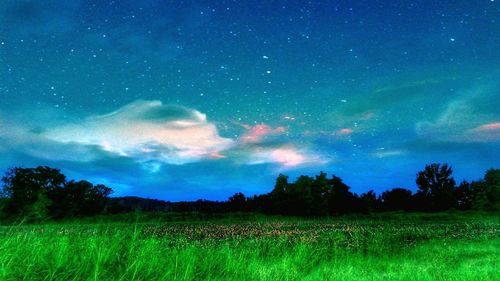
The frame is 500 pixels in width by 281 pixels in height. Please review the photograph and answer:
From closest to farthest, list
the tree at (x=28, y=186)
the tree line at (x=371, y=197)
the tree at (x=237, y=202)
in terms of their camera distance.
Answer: the tree at (x=28, y=186) → the tree line at (x=371, y=197) → the tree at (x=237, y=202)

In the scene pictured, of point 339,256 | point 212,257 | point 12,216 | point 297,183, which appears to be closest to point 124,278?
point 212,257

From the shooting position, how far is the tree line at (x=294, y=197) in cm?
6134

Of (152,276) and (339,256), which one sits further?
(339,256)

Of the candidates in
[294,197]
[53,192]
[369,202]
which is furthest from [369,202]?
[53,192]

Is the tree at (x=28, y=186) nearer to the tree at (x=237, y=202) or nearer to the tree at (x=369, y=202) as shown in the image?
the tree at (x=237, y=202)

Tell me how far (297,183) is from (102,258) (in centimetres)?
7469

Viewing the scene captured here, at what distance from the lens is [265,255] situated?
13781mm

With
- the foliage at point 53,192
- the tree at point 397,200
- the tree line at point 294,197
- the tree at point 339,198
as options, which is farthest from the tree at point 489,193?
→ the foliage at point 53,192

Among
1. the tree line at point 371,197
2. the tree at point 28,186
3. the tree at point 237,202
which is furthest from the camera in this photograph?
the tree at point 237,202

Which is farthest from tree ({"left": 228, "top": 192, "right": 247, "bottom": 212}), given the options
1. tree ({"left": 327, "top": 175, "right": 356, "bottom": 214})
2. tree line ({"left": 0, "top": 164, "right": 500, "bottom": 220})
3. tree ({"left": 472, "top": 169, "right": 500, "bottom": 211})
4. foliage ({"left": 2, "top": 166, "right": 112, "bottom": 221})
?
tree ({"left": 472, "top": 169, "right": 500, "bottom": 211})

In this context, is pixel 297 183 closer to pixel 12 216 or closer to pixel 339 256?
pixel 12 216

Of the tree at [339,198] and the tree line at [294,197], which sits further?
the tree at [339,198]


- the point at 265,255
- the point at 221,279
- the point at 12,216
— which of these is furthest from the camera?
the point at 12,216

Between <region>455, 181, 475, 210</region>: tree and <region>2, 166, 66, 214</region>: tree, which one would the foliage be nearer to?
<region>2, 166, 66, 214</region>: tree
